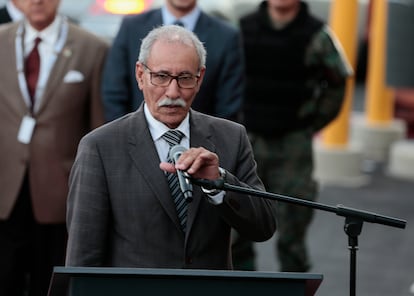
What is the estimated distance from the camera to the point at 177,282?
3.50 m

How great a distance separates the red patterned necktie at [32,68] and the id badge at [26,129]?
0.12 m

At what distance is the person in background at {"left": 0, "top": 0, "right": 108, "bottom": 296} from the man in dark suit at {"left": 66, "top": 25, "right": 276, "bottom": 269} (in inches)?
81.3

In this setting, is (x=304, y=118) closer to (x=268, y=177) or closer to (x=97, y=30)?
(x=268, y=177)

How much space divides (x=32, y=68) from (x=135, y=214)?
239 centimetres

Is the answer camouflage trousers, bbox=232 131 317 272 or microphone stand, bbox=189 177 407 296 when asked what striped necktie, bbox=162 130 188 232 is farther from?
camouflage trousers, bbox=232 131 317 272

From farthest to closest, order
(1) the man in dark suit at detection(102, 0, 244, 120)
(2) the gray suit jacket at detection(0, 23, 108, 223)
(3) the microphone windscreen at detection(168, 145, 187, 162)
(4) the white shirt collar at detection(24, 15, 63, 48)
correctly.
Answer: (1) the man in dark suit at detection(102, 0, 244, 120)
(4) the white shirt collar at detection(24, 15, 63, 48)
(2) the gray suit jacket at detection(0, 23, 108, 223)
(3) the microphone windscreen at detection(168, 145, 187, 162)

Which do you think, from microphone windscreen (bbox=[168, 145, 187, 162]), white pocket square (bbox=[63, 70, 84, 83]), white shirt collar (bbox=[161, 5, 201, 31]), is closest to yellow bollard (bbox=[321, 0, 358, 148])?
white shirt collar (bbox=[161, 5, 201, 31])

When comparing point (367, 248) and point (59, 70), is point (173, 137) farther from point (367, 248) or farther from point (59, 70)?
point (367, 248)

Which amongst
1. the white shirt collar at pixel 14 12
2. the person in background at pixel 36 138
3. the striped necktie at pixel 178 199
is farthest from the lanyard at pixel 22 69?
the striped necktie at pixel 178 199

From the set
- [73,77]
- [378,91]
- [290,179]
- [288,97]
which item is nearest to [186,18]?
[73,77]

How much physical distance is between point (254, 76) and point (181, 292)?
14.2 feet

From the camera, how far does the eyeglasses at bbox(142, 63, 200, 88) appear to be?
414cm

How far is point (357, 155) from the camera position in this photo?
40.1 ft

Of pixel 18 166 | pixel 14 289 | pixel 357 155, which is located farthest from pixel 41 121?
pixel 357 155
